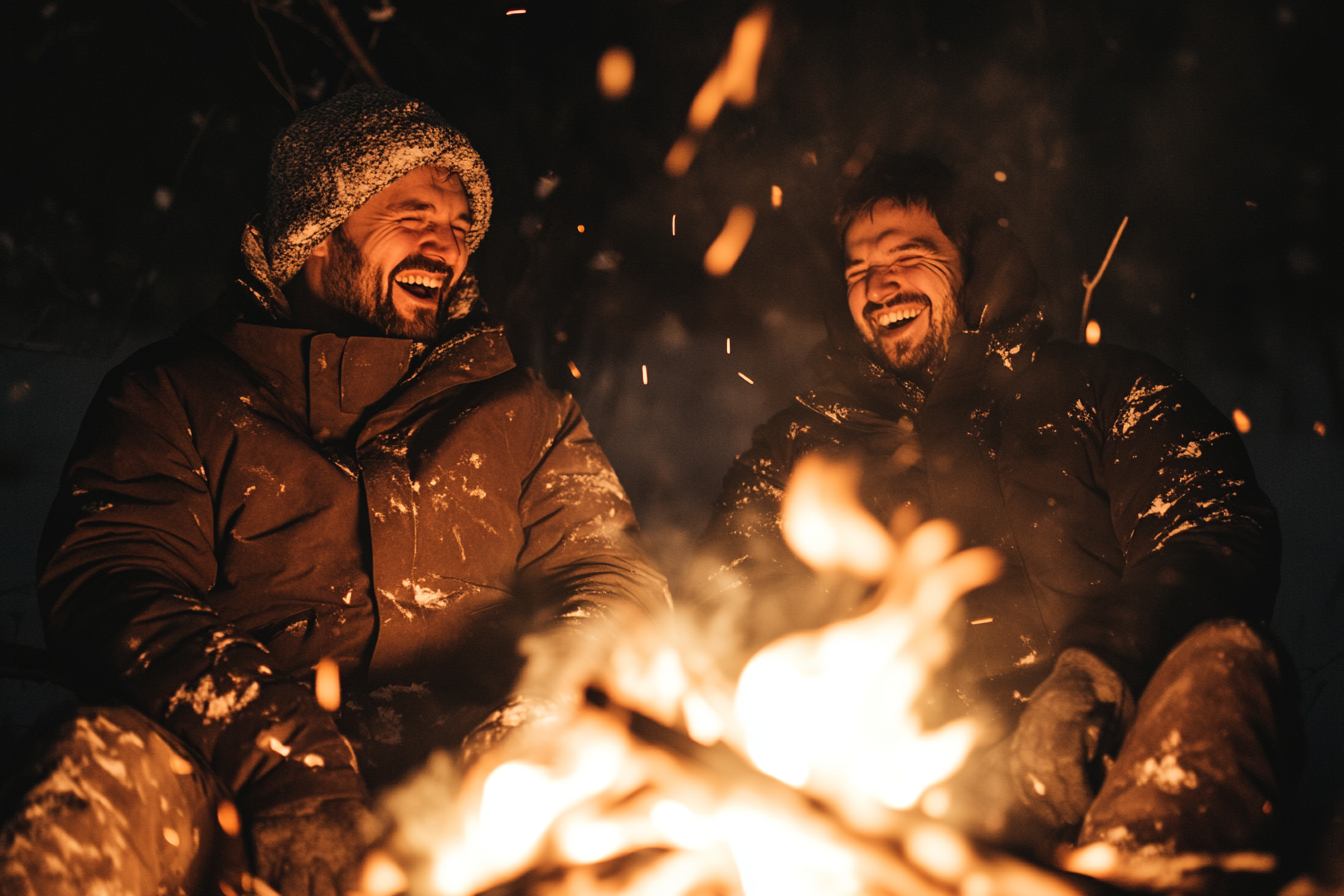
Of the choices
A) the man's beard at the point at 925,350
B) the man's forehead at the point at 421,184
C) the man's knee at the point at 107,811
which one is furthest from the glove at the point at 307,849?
the man's beard at the point at 925,350

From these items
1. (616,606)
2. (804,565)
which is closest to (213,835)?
(616,606)

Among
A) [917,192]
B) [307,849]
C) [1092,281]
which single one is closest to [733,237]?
[917,192]

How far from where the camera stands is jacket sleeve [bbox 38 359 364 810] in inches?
71.9

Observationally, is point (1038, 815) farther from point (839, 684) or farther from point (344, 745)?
point (344, 745)

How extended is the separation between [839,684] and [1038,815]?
713 millimetres

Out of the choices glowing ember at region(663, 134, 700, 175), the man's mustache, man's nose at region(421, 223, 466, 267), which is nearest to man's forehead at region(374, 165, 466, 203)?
man's nose at region(421, 223, 466, 267)

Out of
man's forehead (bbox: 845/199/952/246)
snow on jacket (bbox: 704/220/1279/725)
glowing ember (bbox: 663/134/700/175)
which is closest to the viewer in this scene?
snow on jacket (bbox: 704/220/1279/725)

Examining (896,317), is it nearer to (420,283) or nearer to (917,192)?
(917,192)

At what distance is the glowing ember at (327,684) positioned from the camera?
7.39ft

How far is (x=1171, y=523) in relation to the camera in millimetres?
2283

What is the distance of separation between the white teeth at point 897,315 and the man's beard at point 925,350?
0.05m

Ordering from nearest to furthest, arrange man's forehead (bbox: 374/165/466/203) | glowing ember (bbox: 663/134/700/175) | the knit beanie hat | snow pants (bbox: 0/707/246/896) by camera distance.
→ snow pants (bbox: 0/707/246/896)
the knit beanie hat
man's forehead (bbox: 374/165/466/203)
glowing ember (bbox: 663/134/700/175)

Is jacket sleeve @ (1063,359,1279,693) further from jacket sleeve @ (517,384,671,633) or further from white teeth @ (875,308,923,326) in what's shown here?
jacket sleeve @ (517,384,671,633)

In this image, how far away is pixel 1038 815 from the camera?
185cm
